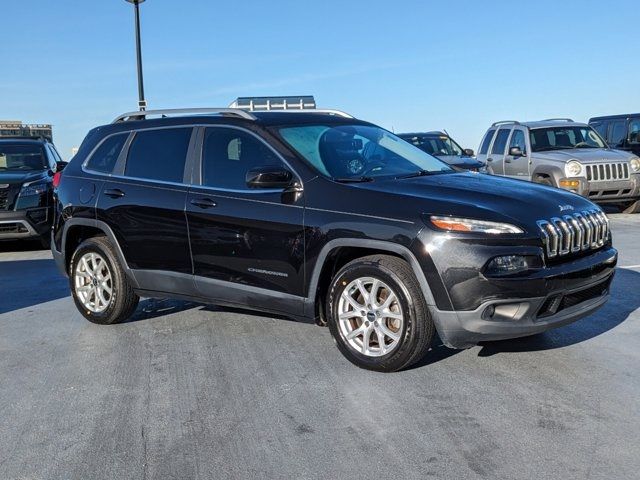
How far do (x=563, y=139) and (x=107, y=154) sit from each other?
33.3 ft

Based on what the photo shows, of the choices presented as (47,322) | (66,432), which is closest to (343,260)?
(66,432)

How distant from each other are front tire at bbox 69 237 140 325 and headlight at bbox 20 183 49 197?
5.13 m

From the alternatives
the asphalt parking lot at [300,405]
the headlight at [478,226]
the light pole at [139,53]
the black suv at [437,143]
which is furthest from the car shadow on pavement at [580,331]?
the light pole at [139,53]

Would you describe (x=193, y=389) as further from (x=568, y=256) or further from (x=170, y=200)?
(x=568, y=256)

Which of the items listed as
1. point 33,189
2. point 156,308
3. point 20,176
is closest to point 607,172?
point 156,308

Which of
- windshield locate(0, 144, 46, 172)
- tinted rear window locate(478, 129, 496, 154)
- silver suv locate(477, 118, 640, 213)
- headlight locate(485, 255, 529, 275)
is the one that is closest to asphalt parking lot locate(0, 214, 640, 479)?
headlight locate(485, 255, 529, 275)

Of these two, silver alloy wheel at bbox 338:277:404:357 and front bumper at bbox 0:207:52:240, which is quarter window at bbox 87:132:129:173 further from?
front bumper at bbox 0:207:52:240

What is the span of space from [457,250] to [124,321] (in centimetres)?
332

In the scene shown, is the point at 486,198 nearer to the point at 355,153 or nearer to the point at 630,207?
the point at 355,153

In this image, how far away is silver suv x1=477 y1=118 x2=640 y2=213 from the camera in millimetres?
12500

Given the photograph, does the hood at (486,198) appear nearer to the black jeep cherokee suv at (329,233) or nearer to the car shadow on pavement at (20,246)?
the black jeep cherokee suv at (329,233)

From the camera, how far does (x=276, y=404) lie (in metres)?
4.01

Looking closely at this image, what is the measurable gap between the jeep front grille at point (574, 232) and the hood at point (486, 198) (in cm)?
5

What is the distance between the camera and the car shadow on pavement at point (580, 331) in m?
4.93
